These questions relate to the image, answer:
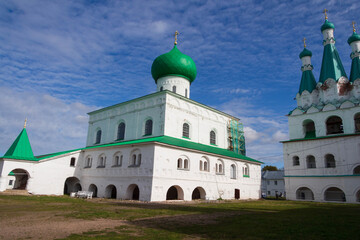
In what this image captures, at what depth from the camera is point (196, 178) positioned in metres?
20.4

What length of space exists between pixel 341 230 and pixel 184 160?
13.4 meters

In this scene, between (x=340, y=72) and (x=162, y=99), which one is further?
(x=340, y=72)

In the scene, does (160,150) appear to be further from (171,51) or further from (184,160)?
(171,51)

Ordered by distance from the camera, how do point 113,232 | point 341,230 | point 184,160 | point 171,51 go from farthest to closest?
point 171,51 < point 184,160 < point 341,230 < point 113,232

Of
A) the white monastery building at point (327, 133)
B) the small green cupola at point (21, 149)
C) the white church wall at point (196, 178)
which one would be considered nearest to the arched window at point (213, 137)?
the white church wall at point (196, 178)

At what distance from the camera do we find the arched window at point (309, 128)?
26959mm

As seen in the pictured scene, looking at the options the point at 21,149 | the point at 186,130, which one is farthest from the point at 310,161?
the point at 21,149

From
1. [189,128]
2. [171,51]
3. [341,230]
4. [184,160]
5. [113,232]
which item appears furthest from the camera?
[171,51]

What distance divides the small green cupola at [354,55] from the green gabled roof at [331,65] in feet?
2.81

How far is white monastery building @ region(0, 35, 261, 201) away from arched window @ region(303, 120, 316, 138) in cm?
643

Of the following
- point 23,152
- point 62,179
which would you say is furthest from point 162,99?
point 23,152

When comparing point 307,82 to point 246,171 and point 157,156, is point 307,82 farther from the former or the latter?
point 157,156

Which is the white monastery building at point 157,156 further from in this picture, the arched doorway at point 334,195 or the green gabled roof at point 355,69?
the green gabled roof at point 355,69

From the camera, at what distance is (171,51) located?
25469mm
